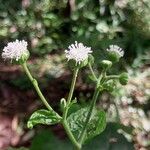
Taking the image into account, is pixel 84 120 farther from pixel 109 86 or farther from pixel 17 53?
pixel 17 53

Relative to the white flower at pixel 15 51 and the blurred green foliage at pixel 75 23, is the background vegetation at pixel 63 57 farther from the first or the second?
the white flower at pixel 15 51

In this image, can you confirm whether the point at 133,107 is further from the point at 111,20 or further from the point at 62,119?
the point at 62,119

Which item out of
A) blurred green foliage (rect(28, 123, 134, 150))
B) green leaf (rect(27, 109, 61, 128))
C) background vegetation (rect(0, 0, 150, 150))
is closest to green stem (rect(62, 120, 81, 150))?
green leaf (rect(27, 109, 61, 128))

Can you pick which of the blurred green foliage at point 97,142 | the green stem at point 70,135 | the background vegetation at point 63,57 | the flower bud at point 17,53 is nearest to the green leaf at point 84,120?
the green stem at point 70,135

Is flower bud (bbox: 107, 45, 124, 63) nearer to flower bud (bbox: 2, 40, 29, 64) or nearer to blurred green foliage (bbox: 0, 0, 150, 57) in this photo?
flower bud (bbox: 2, 40, 29, 64)

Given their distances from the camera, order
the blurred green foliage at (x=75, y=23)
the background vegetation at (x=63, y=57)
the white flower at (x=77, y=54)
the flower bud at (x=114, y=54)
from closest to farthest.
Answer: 1. the white flower at (x=77, y=54)
2. the flower bud at (x=114, y=54)
3. the background vegetation at (x=63, y=57)
4. the blurred green foliage at (x=75, y=23)

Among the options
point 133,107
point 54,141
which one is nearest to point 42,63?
point 133,107

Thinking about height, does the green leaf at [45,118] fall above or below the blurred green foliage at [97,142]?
above

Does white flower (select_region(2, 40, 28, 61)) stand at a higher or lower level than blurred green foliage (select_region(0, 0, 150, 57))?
higher
